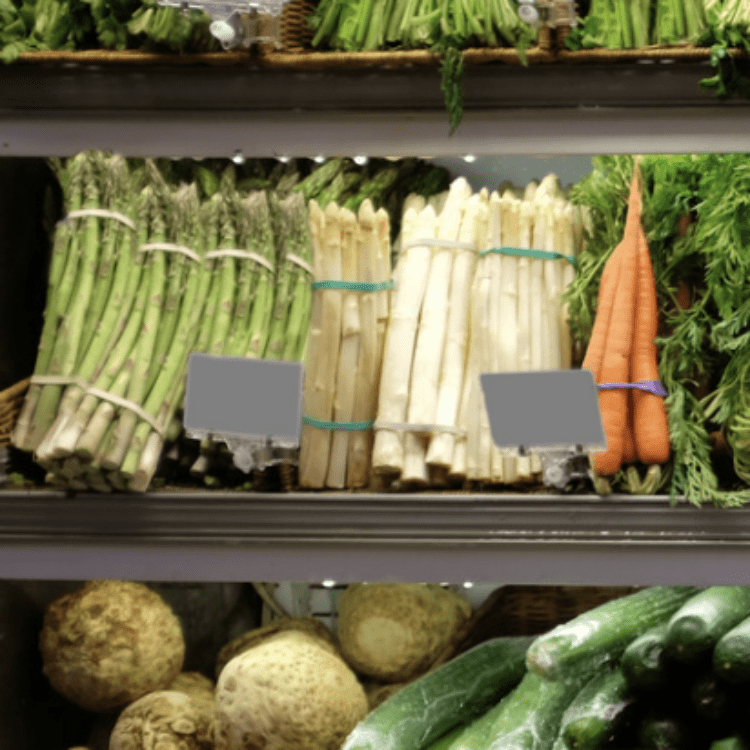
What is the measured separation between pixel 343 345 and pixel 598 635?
777 millimetres

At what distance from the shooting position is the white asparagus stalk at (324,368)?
1.87 meters

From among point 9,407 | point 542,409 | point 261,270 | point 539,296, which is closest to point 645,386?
point 542,409

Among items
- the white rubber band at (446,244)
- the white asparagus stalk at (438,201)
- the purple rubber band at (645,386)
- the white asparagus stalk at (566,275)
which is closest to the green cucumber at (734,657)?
the purple rubber band at (645,386)

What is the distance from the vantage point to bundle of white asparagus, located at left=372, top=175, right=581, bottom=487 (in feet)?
6.09

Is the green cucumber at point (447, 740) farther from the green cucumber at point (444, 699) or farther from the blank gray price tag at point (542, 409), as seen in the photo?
the blank gray price tag at point (542, 409)

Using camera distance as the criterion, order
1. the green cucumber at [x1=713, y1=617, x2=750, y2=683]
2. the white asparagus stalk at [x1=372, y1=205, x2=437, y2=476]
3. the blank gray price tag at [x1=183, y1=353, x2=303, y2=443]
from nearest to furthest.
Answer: the green cucumber at [x1=713, y1=617, x2=750, y2=683] < the blank gray price tag at [x1=183, y1=353, x2=303, y2=443] < the white asparagus stalk at [x1=372, y1=205, x2=437, y2=476]

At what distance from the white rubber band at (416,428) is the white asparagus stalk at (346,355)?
0.27 feet

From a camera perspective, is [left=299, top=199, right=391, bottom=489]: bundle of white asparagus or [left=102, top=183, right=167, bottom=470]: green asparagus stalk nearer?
[left=102, top=183, right=167, bottom=470]: green asparagus stalk

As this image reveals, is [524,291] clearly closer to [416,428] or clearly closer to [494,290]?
[494,290]

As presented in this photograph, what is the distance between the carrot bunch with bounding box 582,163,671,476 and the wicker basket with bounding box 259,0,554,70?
395 mm

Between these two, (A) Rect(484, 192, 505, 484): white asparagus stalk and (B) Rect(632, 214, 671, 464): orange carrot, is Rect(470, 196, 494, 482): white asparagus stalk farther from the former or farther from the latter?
(B) Rect(632, 214, 671, 464): orange carrot

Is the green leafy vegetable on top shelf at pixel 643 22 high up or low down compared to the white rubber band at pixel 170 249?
up

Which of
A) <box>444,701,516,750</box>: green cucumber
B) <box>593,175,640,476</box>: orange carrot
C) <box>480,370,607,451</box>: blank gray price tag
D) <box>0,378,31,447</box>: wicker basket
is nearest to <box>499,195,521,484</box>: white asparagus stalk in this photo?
<box>593,175,640,476</box>: orange carrot

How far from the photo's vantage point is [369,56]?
5.44 ft
